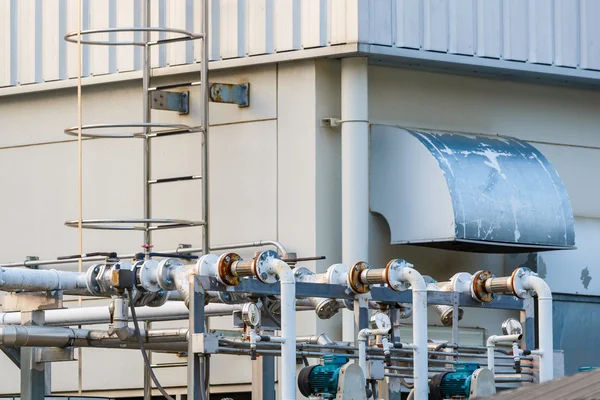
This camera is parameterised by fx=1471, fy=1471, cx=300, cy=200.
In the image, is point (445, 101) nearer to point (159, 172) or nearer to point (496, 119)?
point (496, 119)

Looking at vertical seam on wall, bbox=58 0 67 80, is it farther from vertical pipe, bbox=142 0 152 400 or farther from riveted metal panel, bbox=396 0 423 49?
riveted metal panel, bbox=396 0 423 49

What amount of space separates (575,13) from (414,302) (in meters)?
5.27

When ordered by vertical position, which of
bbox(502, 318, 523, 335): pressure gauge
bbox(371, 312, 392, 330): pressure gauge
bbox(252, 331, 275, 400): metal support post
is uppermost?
bbox(371, 312, 392, 330): pressure gauge

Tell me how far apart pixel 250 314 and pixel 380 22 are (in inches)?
180

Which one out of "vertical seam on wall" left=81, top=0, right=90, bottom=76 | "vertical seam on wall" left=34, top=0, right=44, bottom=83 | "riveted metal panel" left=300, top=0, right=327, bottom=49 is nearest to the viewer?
"riveted metal panel" left=300, top=0, right=327, bottom=49

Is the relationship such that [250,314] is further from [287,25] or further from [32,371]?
[287,25]

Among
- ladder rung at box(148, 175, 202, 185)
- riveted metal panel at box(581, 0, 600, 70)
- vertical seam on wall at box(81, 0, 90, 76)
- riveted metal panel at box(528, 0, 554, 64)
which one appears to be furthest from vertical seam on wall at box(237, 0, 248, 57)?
riveted metal panel at box(581, 0, 600, 70)

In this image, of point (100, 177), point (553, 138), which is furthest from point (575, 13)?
point (100, 177)

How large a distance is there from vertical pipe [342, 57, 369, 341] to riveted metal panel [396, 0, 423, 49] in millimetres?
404

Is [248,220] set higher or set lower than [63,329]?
higher

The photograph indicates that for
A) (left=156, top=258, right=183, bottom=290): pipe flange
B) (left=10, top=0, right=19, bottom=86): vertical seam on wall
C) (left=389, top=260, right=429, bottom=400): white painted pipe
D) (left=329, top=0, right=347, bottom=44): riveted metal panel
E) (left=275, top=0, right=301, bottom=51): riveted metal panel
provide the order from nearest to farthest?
(left=389, top=260, right=429, bottom=400): white painted pipe, (left=156, top=258, right=183, bottom=290): pipe flange, (left=329, top=0, right=347, bottom=44): riveted metal panel, (left=275, top=0, right=301, bottom=51): riveted metal panel, (left=10, top=0, right=19, bottom=86): vertical seam on wall

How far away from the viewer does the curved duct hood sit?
1330cm

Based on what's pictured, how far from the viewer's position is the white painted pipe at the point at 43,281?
11287 mm

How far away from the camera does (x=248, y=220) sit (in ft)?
45.9
